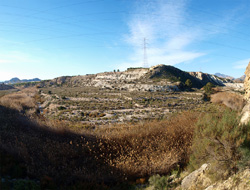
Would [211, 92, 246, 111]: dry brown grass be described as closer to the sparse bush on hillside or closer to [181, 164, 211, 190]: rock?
[181, 164, 211, 190]: rock

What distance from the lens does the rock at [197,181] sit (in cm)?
388

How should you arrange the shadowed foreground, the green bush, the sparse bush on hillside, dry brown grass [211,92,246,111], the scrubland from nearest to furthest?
the green bush
the scrubland
the shadowed foreground
dry brown grass [211,92,246,111]
the sparse bush on hillside

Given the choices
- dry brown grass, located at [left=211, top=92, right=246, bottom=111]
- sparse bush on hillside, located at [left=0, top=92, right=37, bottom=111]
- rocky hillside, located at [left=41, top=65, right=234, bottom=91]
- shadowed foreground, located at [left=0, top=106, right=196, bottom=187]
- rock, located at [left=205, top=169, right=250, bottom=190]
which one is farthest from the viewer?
rocky hillside, located at [left=41, top=65, right=234, bottom=91]

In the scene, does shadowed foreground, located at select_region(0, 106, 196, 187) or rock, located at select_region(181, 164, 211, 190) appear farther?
shadowed foreground, located at select_region(0, 106, 196, 187)

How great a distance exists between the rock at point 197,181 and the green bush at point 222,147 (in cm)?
28

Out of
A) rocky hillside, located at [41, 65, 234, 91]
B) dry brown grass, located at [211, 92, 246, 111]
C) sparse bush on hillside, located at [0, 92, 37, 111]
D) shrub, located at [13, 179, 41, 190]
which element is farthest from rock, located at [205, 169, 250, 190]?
rocky hillside, located at [41, 65, 234, 91]

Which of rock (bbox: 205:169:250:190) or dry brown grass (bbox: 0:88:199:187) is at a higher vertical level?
rock (bbox: 205:169:250:190)

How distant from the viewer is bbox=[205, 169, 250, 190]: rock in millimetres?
3066

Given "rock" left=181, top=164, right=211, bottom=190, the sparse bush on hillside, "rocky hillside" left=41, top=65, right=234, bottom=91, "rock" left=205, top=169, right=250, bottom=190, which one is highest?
"rocky hillside" left=41, top=65, right=234, bottom=91

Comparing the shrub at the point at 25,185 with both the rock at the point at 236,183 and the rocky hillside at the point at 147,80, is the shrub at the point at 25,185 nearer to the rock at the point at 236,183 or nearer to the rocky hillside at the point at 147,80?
the rock at the point at 236,183

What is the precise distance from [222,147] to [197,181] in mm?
1337

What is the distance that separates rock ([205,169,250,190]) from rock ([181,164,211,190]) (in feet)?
1.01

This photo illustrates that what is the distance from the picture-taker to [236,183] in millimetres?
3199

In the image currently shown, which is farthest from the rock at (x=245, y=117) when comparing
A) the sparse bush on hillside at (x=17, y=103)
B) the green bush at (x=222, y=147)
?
the sparse bush on hillside at (x=17, y=103)
